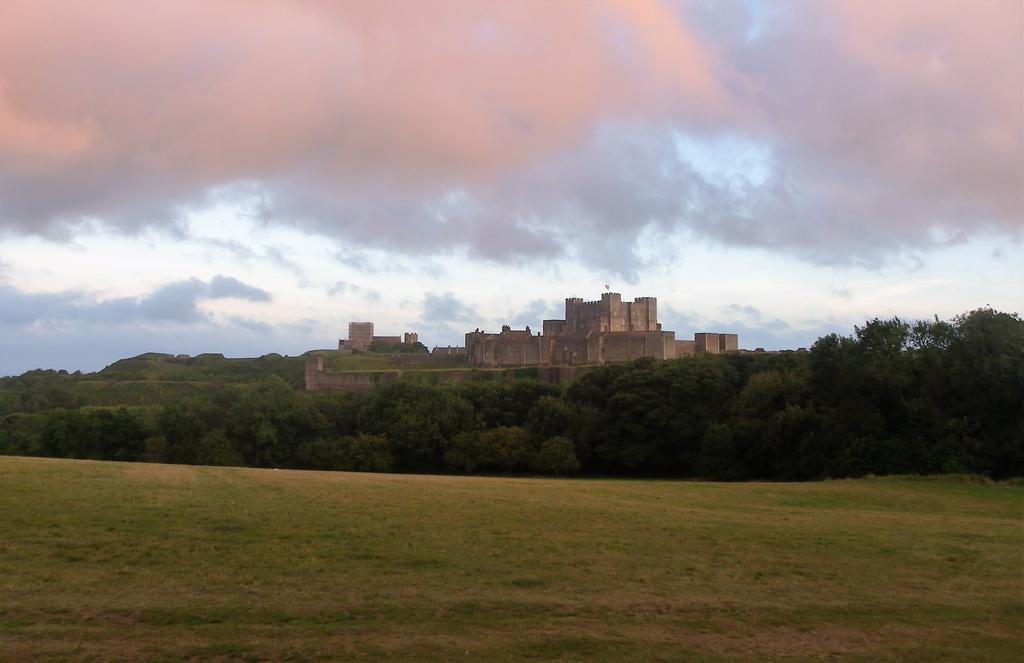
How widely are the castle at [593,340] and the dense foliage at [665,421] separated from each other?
3561 cm

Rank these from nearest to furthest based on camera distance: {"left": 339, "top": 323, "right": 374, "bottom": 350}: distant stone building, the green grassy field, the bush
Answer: the green grassy field < the bush < {"left": 339, "top": 323, "right": 374, "bottom": 350}: distant stone building

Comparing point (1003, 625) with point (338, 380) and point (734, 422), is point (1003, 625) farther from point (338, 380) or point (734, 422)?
point (338, 380)

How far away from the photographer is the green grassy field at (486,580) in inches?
369

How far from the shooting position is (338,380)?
89.6m

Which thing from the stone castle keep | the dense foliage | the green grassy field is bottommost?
the green grassy field

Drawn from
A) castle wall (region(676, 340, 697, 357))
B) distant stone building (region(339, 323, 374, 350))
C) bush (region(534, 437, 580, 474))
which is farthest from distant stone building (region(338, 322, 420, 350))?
bush (region(534, 437, 580, 474))

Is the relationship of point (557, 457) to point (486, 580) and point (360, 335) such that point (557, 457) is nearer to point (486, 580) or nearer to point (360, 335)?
point (486, 580)

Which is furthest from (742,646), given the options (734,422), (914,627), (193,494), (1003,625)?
(734,422)

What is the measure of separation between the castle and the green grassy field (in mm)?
73371

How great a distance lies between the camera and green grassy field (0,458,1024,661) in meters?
9.38

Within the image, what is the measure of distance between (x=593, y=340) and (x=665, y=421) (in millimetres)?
52240

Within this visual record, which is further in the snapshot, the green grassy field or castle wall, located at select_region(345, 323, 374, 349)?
castle wall, located at select_region(345, 323, 374, 349)

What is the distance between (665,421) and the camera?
48.5 metres

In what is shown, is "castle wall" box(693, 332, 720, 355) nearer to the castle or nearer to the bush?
the castle
